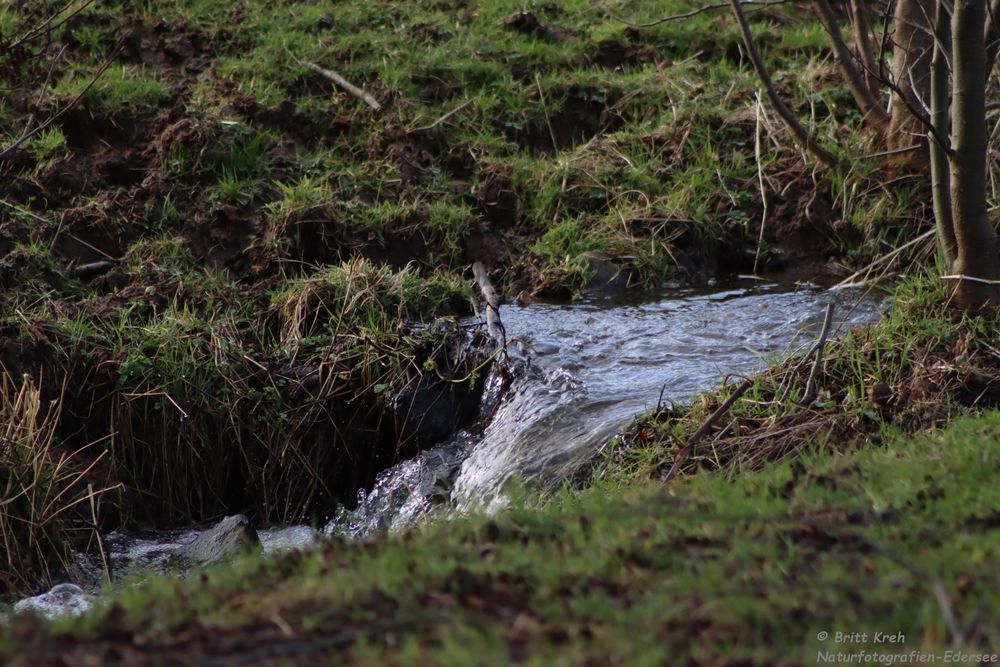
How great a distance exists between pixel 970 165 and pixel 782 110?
1.68 meters

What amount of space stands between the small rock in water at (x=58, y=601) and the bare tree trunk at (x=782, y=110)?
4031 mm

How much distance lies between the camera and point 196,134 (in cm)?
794

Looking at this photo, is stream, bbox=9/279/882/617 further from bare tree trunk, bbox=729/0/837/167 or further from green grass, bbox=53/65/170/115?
green grass, bbox=53/65/170/115

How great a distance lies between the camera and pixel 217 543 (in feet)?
16.5

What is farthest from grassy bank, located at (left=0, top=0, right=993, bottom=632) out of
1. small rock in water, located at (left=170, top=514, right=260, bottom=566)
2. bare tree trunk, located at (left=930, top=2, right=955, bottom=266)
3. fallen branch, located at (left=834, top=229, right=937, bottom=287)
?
fallen branch, located at (left=834, top=229, right=937, bottom=287)

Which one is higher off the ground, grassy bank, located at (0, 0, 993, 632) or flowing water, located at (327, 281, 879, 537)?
grassy bank, located at (0, 0, 993, 632)

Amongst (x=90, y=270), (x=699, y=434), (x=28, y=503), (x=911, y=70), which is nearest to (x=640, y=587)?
(x=699, y=434)

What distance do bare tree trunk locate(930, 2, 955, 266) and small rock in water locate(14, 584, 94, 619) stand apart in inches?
165

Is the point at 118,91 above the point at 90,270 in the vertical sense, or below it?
above

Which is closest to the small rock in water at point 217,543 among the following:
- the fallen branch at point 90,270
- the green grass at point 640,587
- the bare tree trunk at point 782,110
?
the green grass at point 640,587

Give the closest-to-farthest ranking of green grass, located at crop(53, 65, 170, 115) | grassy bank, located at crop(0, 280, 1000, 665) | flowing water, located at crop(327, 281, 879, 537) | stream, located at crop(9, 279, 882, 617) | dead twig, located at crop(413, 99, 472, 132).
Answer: grassy bank, located at crop(0, 280, 1000, 665)
stream, located at crop(9, 279, 882, 617)
flowing water, located at crop(327, 281, 879, 537)
green grass, located at crop(53, 65, 170, 115)
dead twig, located at crop(413, 99, 472, 132)

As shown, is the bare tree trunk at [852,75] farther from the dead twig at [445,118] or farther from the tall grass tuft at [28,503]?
the tall grass tuft at [28,503]

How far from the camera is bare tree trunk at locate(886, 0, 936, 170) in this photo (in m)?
7.21

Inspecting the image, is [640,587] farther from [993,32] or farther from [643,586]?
[993,32]
